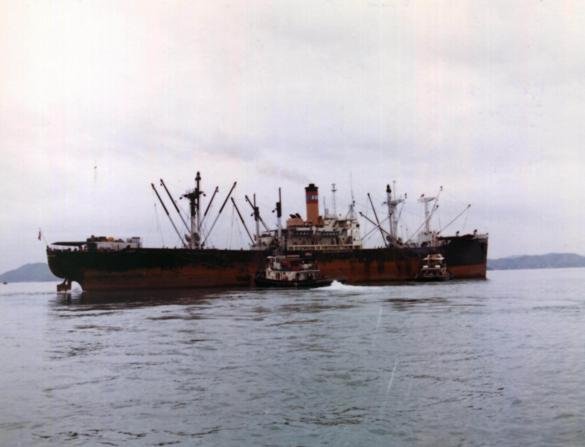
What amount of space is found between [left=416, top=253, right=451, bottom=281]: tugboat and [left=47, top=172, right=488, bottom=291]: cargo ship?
2.95ft

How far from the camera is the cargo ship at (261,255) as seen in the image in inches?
3017

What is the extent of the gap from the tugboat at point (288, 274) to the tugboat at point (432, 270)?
69.4ft

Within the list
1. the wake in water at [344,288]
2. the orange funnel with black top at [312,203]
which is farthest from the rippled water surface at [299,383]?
the orange funnel with black top at [312,203]

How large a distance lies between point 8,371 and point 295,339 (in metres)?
12.9

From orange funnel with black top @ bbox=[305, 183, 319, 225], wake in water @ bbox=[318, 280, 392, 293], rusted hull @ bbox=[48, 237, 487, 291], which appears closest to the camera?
wake in water @ bbox=[318, 280, 392, 293]

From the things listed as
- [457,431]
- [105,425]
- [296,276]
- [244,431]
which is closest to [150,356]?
[105,425]

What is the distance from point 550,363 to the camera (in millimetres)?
21156

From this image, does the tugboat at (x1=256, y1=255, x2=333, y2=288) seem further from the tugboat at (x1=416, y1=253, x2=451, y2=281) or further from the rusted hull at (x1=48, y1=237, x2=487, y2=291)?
the tugboat at (x1=416, y1=253, x2=451, y2=281)

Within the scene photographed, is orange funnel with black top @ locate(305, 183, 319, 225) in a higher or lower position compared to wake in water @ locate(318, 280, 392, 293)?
higher

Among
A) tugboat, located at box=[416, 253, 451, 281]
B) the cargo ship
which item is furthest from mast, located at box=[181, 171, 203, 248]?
tugboat, located at box=[416, 253, 451, 281]

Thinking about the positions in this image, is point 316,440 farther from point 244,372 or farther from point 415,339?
point 415,339

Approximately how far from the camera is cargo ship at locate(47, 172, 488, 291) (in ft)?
251

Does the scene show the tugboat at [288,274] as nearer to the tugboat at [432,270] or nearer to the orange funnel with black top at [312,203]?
the orange funnel with black top at [312,203]

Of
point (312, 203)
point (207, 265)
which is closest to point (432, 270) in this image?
point (312, 203)
